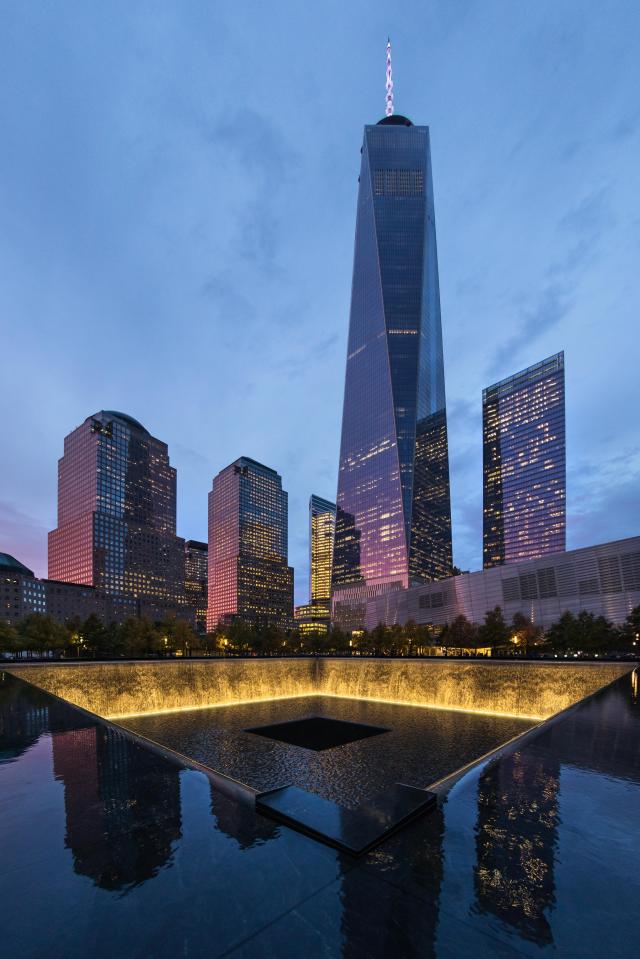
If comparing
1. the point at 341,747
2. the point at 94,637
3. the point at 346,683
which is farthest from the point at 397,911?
the point at 94,637

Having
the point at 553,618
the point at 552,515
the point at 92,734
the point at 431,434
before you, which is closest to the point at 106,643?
the point at 92,734

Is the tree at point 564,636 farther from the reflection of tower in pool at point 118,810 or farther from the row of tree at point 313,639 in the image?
the reflection of tower in pool at point 118,810

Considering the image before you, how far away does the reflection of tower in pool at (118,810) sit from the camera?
621 centimetres

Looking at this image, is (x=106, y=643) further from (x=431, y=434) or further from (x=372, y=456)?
(x=431, y=434)

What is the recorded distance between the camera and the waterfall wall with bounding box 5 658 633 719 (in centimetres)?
3988

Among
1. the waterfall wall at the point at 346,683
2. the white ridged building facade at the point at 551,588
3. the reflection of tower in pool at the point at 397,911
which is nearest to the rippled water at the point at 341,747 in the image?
the waterfall wall at the point at 346,683

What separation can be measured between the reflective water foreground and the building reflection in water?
0.03 metres

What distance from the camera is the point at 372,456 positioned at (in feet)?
620

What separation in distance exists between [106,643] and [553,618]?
89.9 meters

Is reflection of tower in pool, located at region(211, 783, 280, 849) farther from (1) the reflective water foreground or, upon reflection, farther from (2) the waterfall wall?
(2) the waterfall wall

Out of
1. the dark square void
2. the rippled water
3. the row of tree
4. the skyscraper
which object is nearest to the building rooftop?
the row of tree

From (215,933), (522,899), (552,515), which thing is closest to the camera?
(215,933)

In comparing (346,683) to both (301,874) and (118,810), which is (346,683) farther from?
(301,874)

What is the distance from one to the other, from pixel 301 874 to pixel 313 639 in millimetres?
101298
